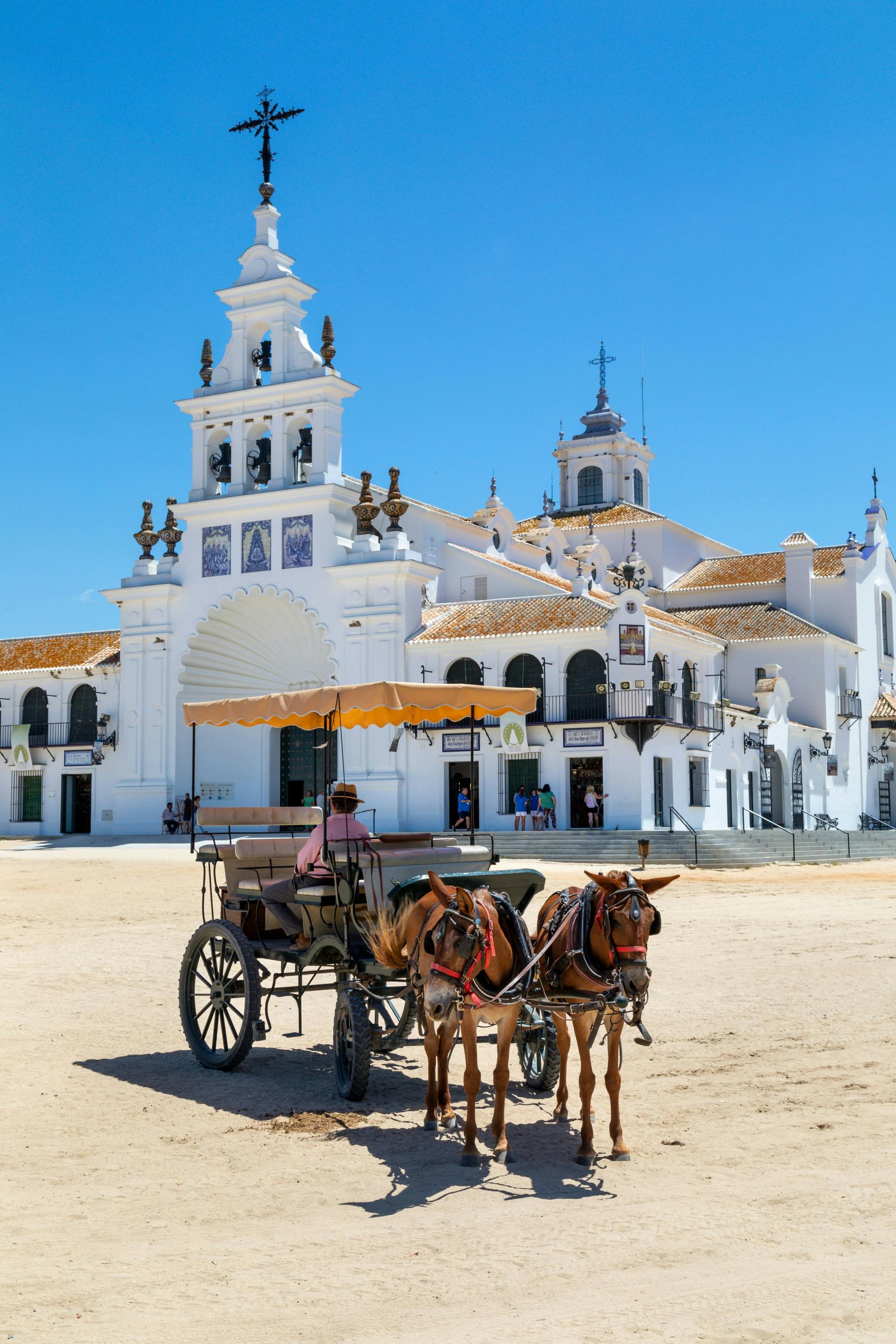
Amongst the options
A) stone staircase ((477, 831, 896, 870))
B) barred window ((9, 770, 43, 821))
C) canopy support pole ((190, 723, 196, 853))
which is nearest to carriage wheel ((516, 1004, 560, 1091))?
canopy support pole ((190, 723, 196, 853))

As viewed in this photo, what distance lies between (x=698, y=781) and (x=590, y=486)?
2274 centimetres

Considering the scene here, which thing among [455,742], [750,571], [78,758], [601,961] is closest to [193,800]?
[601,961]

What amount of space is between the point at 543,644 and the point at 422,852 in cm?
2531

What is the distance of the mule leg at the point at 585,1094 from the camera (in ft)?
23.1

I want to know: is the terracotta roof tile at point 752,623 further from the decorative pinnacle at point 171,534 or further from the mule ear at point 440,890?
the mule ear at point 440,890

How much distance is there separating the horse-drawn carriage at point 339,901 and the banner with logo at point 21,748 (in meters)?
31.7

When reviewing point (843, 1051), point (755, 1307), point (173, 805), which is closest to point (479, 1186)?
point (755, 1307)

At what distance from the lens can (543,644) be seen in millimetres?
34438

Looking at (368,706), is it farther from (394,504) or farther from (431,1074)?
(394,504)

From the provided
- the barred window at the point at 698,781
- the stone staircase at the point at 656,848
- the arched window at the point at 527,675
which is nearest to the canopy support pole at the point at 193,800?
the stone staircase at the point at 656,848

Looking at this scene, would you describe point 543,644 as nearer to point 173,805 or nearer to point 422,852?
point 173,805

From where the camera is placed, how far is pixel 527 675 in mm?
34906

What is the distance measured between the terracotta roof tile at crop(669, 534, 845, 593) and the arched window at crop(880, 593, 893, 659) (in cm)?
362

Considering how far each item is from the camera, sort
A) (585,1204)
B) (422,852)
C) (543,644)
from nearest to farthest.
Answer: (585,1204), (422,852), (543,644)
